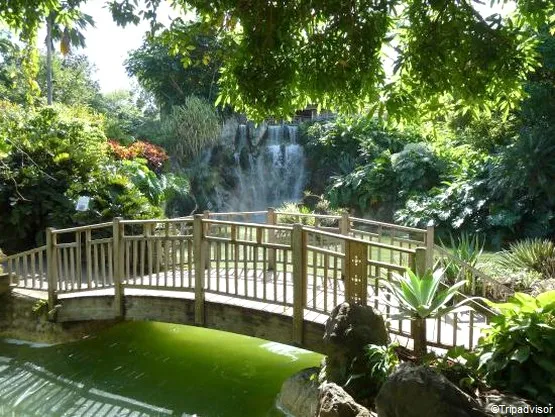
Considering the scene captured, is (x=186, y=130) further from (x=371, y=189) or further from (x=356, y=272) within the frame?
(x=356, y=272)

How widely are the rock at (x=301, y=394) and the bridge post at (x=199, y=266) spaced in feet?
4.45

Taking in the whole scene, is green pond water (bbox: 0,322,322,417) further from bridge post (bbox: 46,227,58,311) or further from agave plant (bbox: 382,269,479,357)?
agave plant (bbox: 382,269,479,357)

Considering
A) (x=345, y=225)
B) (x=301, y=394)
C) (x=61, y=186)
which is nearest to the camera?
(x=301, y=394)

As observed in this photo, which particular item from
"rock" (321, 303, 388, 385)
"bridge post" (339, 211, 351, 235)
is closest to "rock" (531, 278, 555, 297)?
"bridge post" (339, 211, 351, 235)

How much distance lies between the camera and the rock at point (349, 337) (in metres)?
4.40

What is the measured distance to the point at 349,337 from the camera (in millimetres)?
4430

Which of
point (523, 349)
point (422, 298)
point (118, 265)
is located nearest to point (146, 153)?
point (118, 265)

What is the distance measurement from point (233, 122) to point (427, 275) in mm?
18095

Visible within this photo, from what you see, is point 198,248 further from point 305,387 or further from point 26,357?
point 26,357

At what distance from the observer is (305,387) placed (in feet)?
17.9

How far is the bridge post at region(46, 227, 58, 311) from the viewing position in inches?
278

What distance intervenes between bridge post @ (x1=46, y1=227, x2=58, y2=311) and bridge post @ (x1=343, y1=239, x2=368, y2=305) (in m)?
4.05

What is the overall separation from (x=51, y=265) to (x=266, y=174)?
14681mm

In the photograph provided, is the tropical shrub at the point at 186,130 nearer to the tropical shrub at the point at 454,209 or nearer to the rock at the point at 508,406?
the tropical shrub at the point at 454,209
